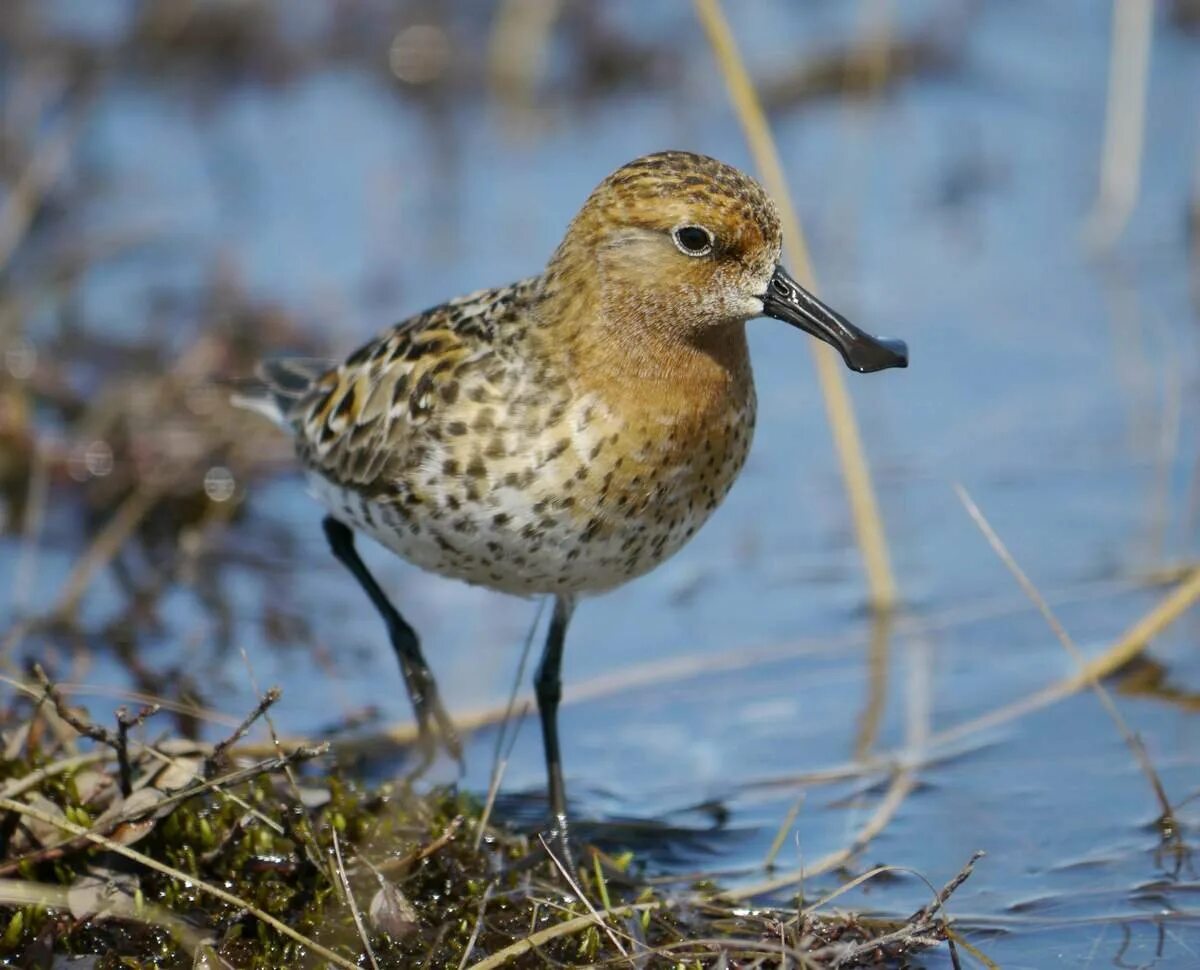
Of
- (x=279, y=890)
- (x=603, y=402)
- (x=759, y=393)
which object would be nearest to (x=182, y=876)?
(x=279, y=890)

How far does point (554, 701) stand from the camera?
6070 mm

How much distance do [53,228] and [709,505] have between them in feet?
18.1

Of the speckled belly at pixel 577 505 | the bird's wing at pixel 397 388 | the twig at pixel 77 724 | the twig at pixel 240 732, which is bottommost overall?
the twig at pixel 77 724

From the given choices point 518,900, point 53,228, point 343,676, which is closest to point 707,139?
point 53,228

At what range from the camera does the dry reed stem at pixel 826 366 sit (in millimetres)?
6703

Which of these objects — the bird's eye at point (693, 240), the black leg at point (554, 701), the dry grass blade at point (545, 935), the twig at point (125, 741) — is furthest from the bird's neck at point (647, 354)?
the twig at point (125, 741)

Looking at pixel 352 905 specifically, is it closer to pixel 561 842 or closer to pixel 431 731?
pixel 561 842

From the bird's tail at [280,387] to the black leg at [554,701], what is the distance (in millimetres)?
1269

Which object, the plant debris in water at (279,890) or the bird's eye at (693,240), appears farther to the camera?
the bird's eye at (693,240)

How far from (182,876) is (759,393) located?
454 centimetres

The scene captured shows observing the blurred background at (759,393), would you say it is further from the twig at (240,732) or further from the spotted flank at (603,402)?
the spotted flank at (603,402)

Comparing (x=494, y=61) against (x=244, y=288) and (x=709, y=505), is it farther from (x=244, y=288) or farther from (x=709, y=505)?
(x=709, y=505)

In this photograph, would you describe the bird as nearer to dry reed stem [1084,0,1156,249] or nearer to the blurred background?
the blurred background

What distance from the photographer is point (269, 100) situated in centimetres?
1149
